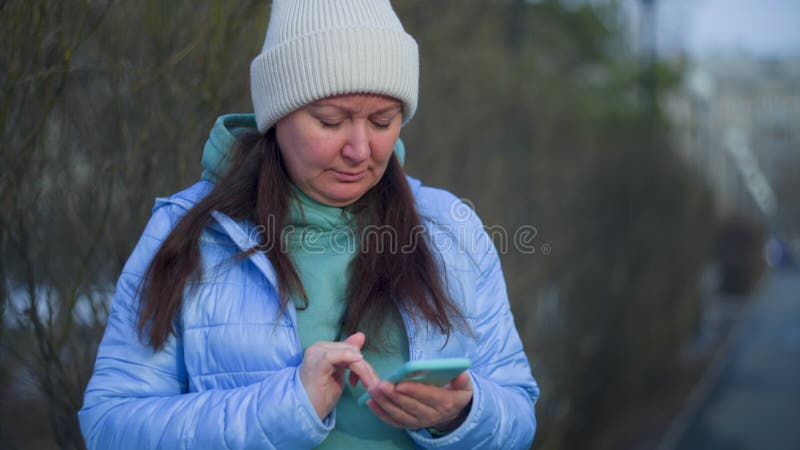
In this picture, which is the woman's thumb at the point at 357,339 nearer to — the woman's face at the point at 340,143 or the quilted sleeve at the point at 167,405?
the quilted sleeve at the point at 167,405

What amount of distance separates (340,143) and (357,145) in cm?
4

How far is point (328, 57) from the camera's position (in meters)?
1.83

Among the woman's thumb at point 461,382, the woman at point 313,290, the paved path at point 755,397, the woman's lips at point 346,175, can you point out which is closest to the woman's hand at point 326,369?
the woman at point 313,290

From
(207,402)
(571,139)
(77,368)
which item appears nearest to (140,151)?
(77,368)

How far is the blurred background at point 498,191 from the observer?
8.27 ft

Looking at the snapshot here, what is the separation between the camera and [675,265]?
1031cm

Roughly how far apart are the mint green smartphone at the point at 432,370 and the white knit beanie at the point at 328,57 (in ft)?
1.95

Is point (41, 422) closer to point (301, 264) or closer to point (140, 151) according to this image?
point (140, 151)

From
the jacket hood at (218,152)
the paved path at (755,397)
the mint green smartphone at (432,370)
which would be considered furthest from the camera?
the paved path at (755,397)

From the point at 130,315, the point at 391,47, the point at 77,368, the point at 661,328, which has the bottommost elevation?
the point at 661,328

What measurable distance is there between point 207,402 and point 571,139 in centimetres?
540

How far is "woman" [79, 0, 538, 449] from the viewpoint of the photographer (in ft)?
5.42

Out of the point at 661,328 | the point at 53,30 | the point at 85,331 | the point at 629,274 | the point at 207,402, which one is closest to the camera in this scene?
the point at 207,402

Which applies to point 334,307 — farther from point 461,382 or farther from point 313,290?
A: point 461,382
